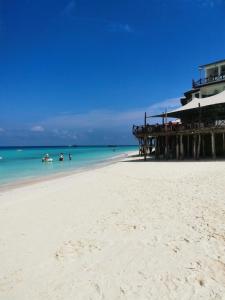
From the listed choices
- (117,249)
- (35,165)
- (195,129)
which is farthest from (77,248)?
(35,165)

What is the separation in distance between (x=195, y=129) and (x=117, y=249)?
19.0m

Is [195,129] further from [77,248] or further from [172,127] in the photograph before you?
[77,248]

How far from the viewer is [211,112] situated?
2606cm

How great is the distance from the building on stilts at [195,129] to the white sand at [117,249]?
580 inches

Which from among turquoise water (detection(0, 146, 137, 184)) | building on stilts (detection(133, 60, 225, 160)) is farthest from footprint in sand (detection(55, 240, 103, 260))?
building on stilts (detection(133, 60, 225, 160))

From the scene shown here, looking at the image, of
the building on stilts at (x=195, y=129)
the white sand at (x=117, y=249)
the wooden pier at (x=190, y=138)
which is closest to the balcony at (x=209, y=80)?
the building on stilts at (x=195, y=129)

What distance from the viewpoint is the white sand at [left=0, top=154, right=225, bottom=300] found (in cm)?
392

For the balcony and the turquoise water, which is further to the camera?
the balcony

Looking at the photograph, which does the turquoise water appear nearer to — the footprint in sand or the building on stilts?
the building on stilts

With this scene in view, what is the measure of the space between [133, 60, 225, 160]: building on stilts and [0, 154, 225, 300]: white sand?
48.3ft

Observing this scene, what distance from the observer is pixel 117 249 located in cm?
520

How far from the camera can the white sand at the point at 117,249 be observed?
3.92m

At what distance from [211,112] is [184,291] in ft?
80.3

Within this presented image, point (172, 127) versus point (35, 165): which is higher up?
point (172, 127)
